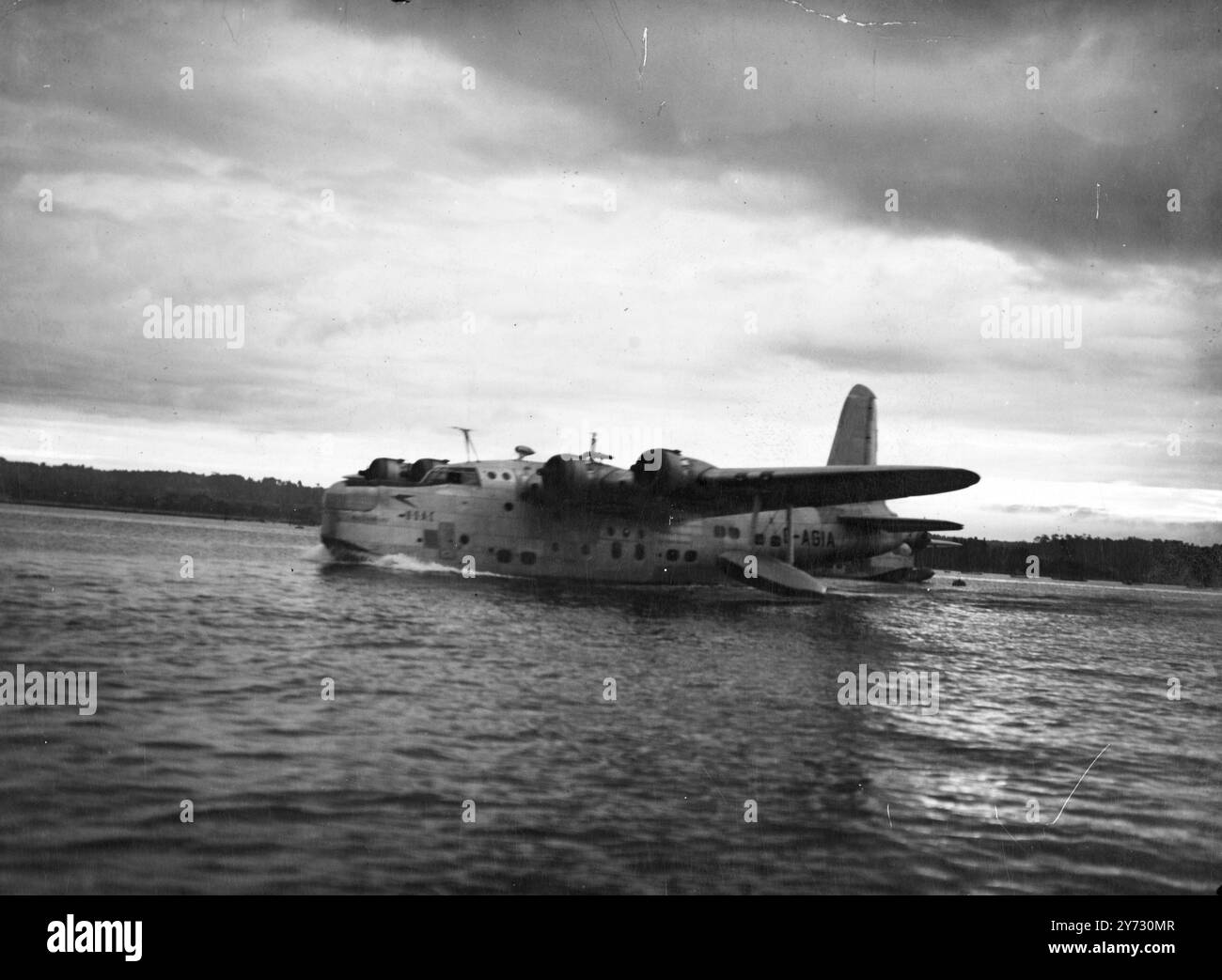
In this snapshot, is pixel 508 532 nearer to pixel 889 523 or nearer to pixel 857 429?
pixel 889 523

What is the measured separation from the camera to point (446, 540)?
28.7m

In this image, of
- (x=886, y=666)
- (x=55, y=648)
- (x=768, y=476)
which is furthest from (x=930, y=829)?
(x=768, y=476)

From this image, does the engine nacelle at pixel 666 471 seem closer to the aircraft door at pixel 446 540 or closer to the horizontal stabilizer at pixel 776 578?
the horizontal stabilizer at pixel 776 578

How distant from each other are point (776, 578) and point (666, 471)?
5.65 metres

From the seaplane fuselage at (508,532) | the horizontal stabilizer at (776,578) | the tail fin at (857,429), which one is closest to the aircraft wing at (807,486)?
the seaplane fuselage at (508,532)

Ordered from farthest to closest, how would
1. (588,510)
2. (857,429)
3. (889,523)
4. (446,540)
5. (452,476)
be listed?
(857,429) < (889,523) < (588,510) < (452,476) < (446,540)

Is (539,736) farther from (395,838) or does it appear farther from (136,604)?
(136,604)

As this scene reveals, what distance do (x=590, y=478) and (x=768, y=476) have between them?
591cm

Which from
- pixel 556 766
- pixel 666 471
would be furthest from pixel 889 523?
pixel 556 766

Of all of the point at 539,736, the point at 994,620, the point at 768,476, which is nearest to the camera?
the point at 539,736
